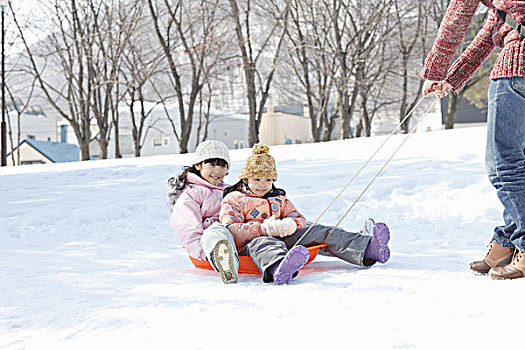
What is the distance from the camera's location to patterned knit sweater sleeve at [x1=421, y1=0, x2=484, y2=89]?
7.71 ft

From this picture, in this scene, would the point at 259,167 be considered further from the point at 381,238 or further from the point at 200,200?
the point at 381,238

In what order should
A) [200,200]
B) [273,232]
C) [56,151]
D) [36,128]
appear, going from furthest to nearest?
[36,128] → [56,151] → [200,200] → [273,232]

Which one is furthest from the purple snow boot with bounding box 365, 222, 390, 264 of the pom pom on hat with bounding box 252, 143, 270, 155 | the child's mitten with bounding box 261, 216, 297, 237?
the pom pom on hat with bounding box 252, 143, 270, 155

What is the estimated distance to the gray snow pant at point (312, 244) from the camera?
2.73 m

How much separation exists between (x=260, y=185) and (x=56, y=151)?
82.8ft

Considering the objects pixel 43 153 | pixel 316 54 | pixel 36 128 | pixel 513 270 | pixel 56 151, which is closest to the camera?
pixel 513 270

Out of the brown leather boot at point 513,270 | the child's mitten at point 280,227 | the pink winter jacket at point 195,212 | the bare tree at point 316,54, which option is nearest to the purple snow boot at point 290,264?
the child's mitten at point 280,227

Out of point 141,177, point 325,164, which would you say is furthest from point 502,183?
point 141,177

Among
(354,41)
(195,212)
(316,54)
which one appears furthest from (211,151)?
(354,41)

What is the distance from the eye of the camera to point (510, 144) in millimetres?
2244

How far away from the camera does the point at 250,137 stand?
53.2ft

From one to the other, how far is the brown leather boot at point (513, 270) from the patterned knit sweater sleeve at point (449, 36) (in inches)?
33.3

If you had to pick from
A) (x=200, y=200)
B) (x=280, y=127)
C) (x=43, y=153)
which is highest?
(x=280, y=127)

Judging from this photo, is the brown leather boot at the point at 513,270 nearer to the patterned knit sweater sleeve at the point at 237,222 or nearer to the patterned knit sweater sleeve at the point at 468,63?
the patterned knit sweater sleeve at the point at 468,63
